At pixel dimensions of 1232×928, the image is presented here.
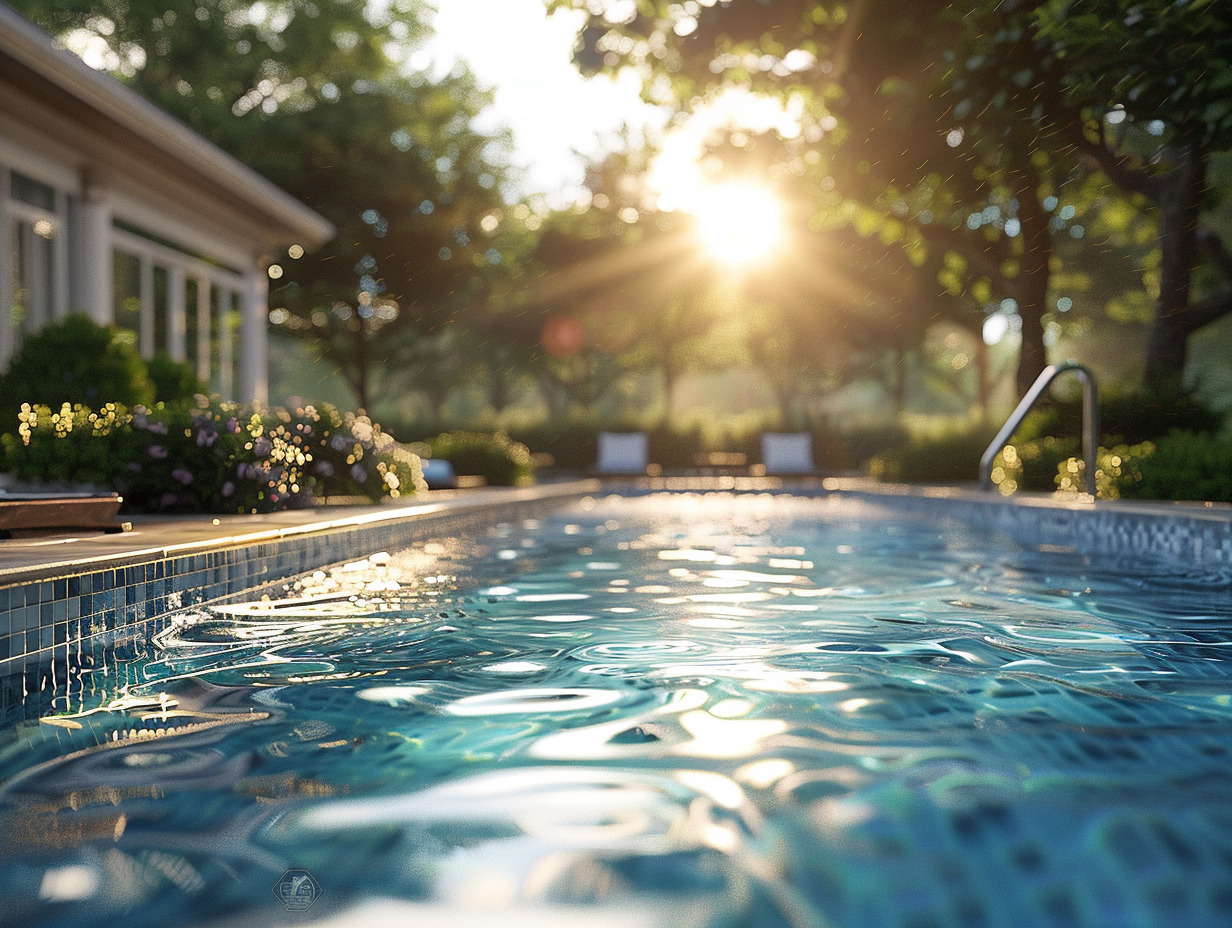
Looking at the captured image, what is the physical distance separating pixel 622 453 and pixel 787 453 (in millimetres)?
3260

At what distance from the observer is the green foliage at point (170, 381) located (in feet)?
30.3

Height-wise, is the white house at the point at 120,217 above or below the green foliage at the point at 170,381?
above

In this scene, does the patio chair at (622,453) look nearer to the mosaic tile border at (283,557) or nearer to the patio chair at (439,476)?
the patio chair at (439,476)

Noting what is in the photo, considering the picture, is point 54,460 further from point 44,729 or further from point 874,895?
point 874,895

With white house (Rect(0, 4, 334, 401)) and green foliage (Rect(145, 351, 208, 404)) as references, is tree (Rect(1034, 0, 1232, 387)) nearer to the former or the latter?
white house (Rect(0, 4, 334, 401))

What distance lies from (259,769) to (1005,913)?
181cm

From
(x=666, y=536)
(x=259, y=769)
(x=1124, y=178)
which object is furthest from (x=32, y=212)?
(x=1124, y=178)

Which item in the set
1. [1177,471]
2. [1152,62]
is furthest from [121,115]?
[1177,471]

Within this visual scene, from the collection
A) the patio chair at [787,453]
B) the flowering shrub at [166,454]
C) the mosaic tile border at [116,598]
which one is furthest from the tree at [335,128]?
the mosaic tile border at [116,598]

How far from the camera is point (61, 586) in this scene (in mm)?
3678

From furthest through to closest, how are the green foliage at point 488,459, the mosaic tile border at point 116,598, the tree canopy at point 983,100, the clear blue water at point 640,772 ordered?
the green foliage at point 488,459 < the tree canopy at point 983,100 < the mosaic tile border at point 116,598 < the clear blue water at point 640,772

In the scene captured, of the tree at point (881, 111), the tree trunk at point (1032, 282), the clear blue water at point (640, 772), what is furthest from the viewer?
the tree trunk at point (1032, 282)

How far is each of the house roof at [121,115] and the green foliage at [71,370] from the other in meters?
1.71

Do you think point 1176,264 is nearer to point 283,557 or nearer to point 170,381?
point 283,557
